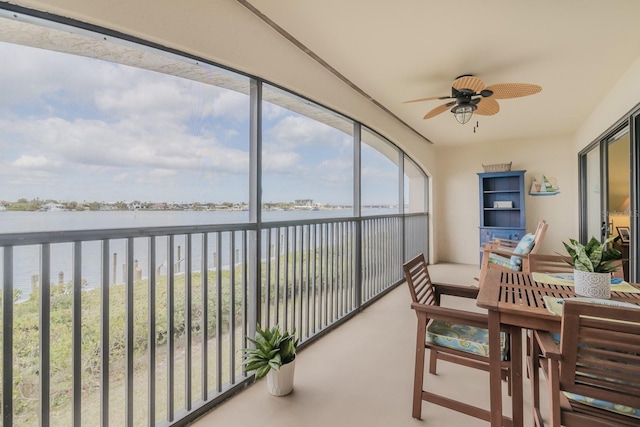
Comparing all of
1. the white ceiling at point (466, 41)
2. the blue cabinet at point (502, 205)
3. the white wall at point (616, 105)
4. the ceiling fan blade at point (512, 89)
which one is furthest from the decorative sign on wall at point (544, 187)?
the ceiling fan blade at point (512, 89)

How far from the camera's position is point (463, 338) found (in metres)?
1.64

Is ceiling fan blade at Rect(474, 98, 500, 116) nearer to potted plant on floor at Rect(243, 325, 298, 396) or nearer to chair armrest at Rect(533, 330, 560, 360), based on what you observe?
chair armrest at Rect(533, 330, 560, 360)

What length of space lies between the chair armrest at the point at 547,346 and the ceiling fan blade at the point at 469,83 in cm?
207

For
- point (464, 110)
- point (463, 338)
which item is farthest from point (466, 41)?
point (463, 338)

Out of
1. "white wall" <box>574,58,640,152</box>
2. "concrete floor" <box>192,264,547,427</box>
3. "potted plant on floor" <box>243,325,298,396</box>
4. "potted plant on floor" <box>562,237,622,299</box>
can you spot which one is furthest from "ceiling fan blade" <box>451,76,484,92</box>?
"potted plant on floor" <box>243,325,298,396</box>

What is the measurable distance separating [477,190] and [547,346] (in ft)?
17.6

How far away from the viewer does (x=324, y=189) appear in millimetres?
3023

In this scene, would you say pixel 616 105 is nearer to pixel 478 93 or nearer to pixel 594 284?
pixel 478 93

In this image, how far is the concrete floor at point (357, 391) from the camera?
1.68 metres

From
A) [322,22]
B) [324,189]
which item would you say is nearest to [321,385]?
[324,189]

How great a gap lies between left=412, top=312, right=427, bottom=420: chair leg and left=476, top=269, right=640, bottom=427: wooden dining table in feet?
1.02

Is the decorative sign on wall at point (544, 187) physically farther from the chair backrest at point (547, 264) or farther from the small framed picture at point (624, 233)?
the chair backrest at point (547, 264)

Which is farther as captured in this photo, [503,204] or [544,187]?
[503,204]

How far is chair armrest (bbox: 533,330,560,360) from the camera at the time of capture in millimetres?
1130
